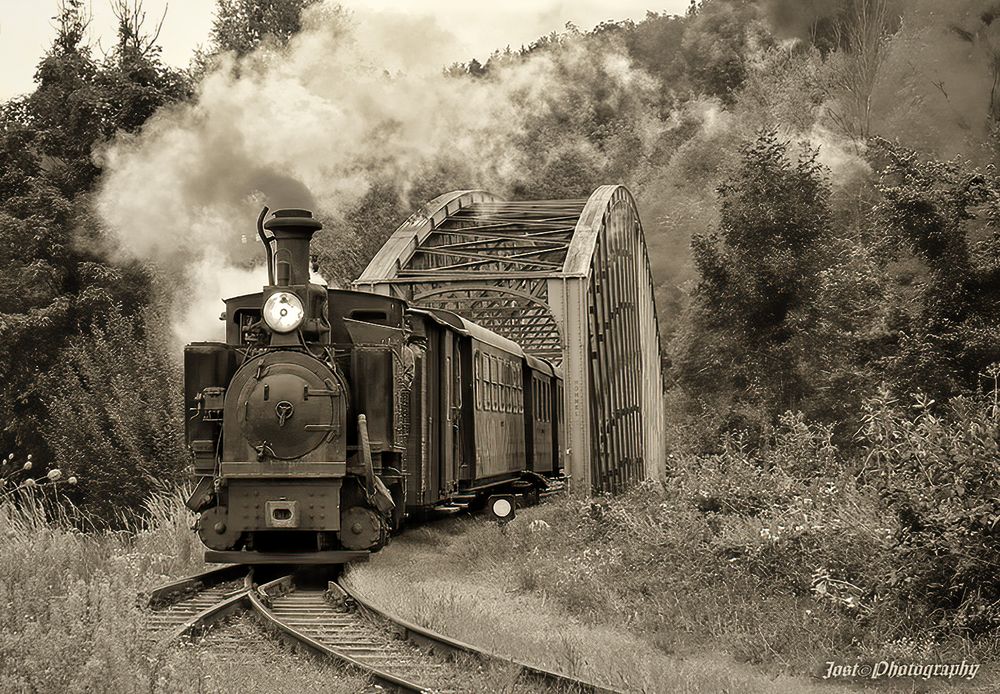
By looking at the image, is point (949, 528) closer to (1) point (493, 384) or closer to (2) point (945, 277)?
(1) point (493, 384)

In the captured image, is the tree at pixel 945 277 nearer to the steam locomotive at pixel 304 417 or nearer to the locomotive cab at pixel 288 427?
the steam locomotive at pixel 304 417

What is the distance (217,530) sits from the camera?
919cm

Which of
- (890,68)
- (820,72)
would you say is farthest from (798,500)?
(820,72)

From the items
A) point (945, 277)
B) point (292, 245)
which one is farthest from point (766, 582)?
point (945, 277)

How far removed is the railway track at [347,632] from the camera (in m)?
5.97

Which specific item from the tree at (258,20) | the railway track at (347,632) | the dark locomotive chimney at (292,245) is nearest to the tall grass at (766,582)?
the railway track at (347,632)

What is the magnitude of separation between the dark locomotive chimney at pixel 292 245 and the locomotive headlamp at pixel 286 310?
189mm

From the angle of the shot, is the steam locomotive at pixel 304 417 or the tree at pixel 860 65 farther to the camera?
the tree at pixel 860 65

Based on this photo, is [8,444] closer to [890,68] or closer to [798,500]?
[798,500]

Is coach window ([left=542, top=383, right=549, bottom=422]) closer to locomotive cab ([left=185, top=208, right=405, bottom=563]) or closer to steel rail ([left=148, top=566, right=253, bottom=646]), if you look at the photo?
steel rail ([left=148, top=566, right=253, bottom=646])

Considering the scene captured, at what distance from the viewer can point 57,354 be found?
27641 mm

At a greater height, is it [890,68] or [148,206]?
[890,68]

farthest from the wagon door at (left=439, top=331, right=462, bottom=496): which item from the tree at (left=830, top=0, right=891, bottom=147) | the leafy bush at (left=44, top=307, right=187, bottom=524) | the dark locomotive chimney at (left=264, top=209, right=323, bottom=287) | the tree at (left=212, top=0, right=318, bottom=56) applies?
the tree at (left=830, top=0, right=891, bottom=147)

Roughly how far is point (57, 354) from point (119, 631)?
24.1 m
